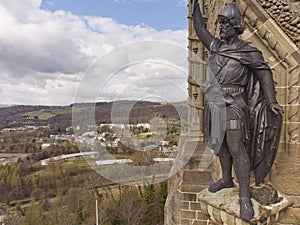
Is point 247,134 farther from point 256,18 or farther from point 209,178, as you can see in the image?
point 209,178

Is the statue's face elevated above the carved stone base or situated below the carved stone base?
above

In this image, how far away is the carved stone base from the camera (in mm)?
2164

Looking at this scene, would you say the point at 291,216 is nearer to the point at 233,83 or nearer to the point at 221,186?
the point at 221,186

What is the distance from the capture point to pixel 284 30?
2.60 metres

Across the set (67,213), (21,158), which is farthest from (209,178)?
(21,158)

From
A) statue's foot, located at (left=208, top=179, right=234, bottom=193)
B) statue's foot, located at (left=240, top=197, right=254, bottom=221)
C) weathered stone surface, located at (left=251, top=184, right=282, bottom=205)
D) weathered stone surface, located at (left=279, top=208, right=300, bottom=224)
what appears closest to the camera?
statue's foot, located at (left=240, top=197, right=254, bottom=221)

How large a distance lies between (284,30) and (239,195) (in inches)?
57.4

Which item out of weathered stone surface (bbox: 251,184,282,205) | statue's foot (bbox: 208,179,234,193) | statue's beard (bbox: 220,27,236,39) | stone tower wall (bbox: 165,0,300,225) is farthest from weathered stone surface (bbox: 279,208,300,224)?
statue's beard (bbox: 220,27,236,39)

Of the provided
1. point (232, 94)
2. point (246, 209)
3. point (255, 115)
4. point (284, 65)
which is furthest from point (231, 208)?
point (284, 65)

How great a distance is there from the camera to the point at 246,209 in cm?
214

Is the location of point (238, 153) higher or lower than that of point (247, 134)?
lower

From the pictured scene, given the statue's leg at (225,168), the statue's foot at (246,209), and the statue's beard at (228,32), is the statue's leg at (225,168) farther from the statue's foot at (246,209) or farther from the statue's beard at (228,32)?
the statue's beard at (228,32)

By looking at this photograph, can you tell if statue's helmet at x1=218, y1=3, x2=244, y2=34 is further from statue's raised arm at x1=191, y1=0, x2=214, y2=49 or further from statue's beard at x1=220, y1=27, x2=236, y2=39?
statue's raised arm at x1=191, y1=0, x2=214, y2=49

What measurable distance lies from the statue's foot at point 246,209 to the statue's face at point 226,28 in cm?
119
